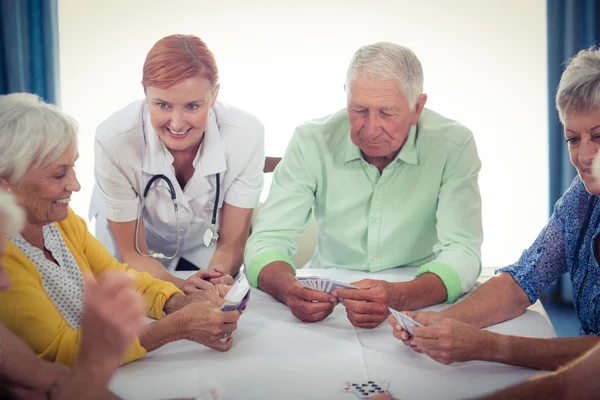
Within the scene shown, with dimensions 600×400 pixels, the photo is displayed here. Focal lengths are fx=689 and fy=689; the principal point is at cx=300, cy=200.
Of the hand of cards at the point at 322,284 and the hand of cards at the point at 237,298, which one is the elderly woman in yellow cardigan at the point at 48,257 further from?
the hand of cards at the point at 322,284

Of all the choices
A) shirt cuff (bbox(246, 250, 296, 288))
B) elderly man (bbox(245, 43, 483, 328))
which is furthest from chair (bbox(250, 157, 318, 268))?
shirt cuff (bbox(246, 250, 296, 288))

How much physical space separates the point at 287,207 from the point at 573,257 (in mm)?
729

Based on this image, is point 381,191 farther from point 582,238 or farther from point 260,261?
point 582,238

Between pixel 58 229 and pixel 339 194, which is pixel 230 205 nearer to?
pixel 339 194

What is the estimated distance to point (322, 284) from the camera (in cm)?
147

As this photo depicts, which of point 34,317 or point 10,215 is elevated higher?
point 10,215

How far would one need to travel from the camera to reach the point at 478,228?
1780 millimetres

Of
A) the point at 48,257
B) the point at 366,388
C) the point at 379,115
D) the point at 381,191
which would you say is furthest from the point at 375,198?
the point at 48,257

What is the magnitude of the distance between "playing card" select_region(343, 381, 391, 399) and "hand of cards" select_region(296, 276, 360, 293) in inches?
11.3

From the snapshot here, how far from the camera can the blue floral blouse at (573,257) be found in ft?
4.65

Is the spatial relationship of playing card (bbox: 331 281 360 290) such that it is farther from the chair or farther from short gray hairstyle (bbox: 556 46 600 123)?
the chair

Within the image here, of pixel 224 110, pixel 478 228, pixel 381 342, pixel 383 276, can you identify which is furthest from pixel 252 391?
pixel 224 110

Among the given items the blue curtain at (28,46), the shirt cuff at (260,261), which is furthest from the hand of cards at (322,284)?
the blue curtain at (28,46)

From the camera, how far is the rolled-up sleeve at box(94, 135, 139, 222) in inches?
71.7
